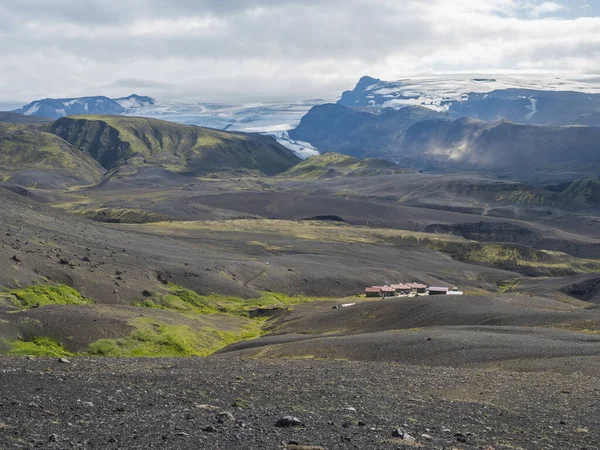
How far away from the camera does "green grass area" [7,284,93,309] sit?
68.7 m

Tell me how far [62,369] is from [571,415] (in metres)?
22.6

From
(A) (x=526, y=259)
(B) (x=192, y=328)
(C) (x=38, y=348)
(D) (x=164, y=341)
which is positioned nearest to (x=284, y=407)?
(C) (x=38, y=348)

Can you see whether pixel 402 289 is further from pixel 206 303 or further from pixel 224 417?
pixel 224 417

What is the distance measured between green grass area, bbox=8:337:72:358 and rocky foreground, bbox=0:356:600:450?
12144mm

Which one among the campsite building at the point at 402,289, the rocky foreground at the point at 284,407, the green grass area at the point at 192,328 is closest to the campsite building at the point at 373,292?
the campsite building at the point at 402,289

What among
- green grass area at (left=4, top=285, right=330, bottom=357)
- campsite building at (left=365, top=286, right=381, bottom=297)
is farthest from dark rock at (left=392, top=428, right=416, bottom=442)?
campsite building at (left=365, top=286, right=381, bottom=297)

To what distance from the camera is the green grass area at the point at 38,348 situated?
159ft

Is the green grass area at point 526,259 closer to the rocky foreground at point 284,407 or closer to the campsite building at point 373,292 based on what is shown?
the campsite building at point 373,292

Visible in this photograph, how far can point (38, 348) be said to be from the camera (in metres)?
51.7

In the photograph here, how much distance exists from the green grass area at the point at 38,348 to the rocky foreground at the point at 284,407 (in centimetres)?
1214

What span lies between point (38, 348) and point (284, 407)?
100 feet

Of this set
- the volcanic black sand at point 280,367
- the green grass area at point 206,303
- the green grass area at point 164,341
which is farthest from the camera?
the green grass area at point 206,303

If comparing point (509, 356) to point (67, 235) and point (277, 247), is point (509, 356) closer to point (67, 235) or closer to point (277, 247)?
point (67, 235)

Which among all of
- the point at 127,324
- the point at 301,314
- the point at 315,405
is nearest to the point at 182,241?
the point at 301,314
